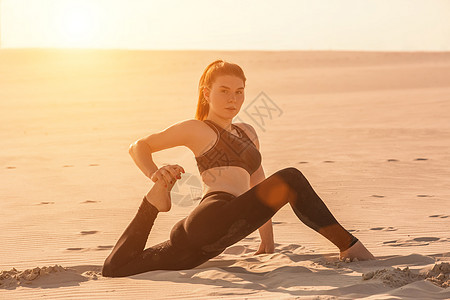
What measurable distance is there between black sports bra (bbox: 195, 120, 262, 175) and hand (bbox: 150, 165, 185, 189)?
0.36 m

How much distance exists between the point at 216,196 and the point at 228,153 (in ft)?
1.08

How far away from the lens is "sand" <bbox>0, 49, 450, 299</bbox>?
195 inches

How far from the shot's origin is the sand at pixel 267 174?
496cm

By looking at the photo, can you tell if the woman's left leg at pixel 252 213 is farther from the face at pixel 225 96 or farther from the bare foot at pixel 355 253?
the face at pixel 225 96

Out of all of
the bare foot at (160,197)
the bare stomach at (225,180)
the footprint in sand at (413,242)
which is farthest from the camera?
the footprint in sand at (413,242)

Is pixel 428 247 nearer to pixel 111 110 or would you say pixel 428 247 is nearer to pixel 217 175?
pixel 217 175

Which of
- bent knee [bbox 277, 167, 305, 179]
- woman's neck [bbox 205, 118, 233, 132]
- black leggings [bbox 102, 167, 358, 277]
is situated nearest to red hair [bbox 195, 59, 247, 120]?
woman's neck [bbox 205, 118, 233, 132]

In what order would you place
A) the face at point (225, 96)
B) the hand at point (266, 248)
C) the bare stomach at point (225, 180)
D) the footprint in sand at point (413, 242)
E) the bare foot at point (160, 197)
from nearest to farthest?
1. the bare foot at point (160, 197)
2. the bare stomach at point (225, 180)
3. the face at point (225, 96)
4. the hand at point (266, 248)
5. the footprint in sand at point (413, 242)

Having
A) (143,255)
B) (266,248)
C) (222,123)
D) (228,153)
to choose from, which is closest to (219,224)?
(228,153)

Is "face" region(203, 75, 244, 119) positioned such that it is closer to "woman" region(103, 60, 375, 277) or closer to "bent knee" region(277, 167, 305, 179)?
"woman" region(103, 60, 375, 277)

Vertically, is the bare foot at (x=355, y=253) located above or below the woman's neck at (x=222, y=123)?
below

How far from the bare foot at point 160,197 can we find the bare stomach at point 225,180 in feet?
0.94

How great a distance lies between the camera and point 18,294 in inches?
197

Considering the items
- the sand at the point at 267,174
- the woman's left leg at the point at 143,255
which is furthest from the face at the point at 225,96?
the sand at the point at 267,174
